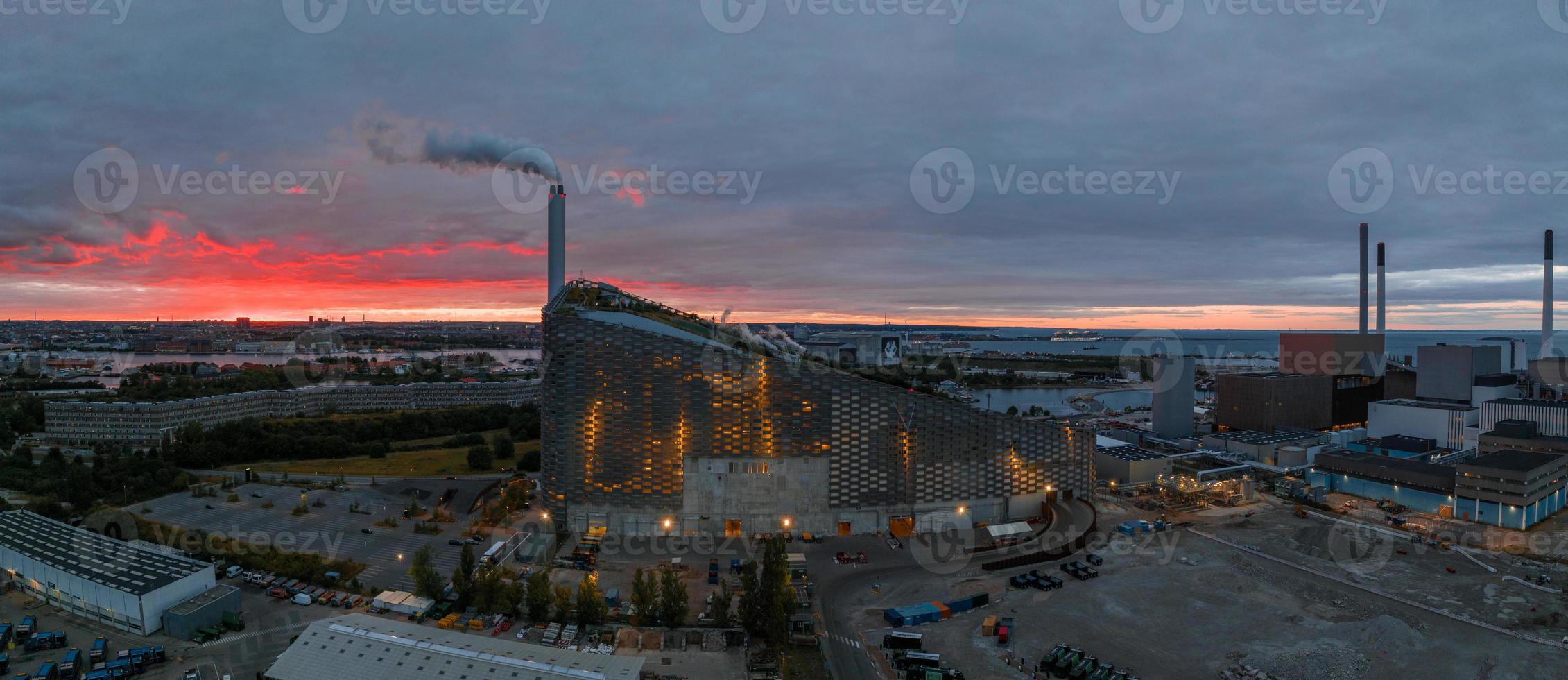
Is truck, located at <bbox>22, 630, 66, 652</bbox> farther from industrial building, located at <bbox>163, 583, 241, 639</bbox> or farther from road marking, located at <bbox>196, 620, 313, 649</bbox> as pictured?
road marking, located at <bbox>196, 620, 313, 649</bbox>


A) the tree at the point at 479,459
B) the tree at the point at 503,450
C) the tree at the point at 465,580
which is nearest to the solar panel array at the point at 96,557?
the tree at the point at 465,580

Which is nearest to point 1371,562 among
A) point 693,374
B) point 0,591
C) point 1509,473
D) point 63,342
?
point 1509,473

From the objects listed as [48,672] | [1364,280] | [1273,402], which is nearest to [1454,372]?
[1273,402]

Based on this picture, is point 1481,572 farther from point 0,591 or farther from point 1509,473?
point 0,591

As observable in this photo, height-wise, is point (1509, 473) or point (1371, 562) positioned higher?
point (1509, 473)

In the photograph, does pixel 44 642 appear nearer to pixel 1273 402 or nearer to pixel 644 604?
pixel 644 604

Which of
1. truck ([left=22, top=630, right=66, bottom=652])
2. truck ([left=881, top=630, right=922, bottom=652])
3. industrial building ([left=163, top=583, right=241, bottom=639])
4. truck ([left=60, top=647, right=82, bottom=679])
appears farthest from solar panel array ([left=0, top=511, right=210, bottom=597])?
truck ([left=881, top=630, right=922, bottom=652])

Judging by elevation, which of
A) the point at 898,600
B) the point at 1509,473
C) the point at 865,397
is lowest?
the point at 898,600
